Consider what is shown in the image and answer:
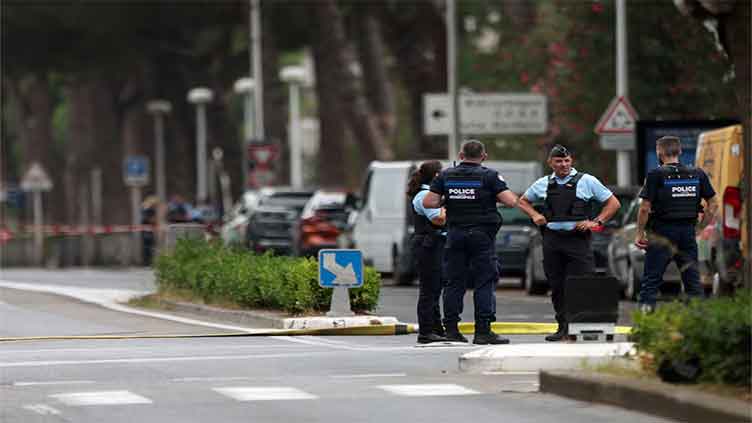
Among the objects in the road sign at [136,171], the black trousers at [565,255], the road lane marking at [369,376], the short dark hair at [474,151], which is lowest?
the road lane marking at [369,376]

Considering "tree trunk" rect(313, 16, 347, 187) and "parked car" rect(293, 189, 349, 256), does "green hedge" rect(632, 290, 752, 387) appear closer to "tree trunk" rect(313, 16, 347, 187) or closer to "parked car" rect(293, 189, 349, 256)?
"parked car" rect(293, 189, 349, 256)

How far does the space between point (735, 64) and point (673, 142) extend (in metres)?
3.62

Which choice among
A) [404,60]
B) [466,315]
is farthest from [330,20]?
[466,315]

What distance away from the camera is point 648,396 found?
1341 centimetres

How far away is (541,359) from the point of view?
16.4m

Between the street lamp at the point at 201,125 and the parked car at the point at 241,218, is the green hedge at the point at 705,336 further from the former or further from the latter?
the street lamp at the point at 201,125

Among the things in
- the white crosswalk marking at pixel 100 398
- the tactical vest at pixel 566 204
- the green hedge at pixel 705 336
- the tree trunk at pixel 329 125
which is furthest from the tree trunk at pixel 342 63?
the green hedge at pixel 705 336

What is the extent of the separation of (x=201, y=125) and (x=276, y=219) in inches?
947

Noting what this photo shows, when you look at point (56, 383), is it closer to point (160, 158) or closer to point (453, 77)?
point (453, 77)

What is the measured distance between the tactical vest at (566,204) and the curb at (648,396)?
4924 mm

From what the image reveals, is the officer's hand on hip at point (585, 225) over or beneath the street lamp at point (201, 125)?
beneath

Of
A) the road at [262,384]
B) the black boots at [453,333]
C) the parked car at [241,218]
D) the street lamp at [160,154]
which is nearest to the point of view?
the road at [262,384]

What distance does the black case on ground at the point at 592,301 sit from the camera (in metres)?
18.0

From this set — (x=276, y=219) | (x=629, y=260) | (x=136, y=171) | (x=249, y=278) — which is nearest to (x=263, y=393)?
(x=249, y=278)
